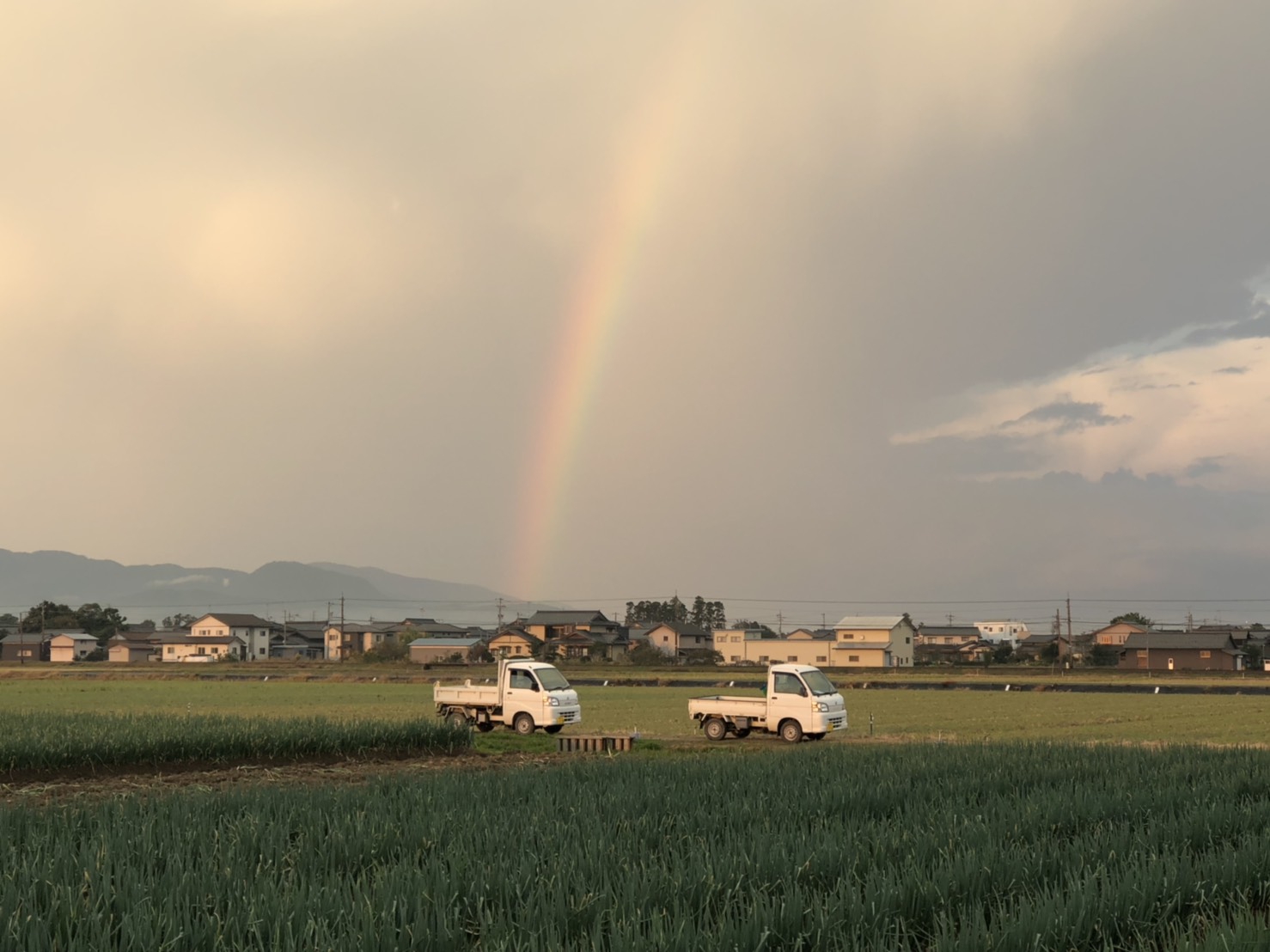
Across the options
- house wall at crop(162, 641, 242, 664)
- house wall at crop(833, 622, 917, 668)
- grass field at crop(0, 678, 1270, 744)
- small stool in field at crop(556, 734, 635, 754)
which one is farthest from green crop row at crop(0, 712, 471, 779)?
house wall at crop(162, 641, 242, 664)

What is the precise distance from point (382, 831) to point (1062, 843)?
22.9ft

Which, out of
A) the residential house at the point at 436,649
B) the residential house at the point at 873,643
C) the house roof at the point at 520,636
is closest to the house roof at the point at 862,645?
the residential house at the point at 873,643

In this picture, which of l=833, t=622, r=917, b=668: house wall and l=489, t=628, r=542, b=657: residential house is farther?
l=489, t=628, r=542, b=657: residential house

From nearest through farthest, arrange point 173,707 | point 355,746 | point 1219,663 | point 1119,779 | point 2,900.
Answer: point 2,900 < point 1119,779 < point 355,746 < point 173,707 < point 1219,663

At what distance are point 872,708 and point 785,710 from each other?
19.9 m

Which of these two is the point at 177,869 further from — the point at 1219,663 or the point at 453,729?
the point at 1219,663

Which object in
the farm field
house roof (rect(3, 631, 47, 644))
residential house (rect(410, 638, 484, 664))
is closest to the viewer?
the farm field

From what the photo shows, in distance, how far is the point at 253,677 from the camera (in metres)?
94.1

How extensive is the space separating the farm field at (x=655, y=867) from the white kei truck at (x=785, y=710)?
15.4m

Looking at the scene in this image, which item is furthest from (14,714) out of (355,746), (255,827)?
(255,827)

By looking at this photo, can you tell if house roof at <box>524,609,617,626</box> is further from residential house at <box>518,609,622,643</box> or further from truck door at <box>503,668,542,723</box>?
truck door at <box>503,668,542,723</box>

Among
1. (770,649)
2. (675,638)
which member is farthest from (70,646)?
(770,649)

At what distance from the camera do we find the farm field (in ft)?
23.4

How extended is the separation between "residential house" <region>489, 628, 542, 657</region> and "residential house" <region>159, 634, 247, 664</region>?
4352 centimetres
